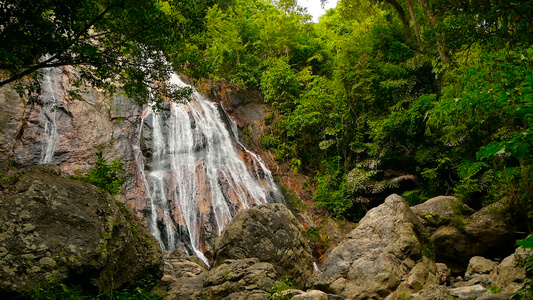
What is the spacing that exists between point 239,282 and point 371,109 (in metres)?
11.6

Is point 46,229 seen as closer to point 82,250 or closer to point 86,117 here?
point 82,250

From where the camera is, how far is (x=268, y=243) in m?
7.35

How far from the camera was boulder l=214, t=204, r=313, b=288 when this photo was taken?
7.08 metres

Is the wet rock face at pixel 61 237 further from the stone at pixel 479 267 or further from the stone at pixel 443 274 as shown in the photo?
the stone at pixel 479 267

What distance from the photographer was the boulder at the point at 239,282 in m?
4.80

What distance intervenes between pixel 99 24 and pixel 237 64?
46.5 feet

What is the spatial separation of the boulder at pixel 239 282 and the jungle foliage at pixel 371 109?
3.85 metres

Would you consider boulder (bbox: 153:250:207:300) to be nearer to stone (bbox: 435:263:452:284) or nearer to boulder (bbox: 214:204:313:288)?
boulder (bbox: 214:204:313:288)

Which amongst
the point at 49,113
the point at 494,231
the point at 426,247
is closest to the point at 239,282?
the point at 426,247

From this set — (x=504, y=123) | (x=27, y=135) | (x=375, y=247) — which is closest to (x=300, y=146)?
(x=504, y=123)

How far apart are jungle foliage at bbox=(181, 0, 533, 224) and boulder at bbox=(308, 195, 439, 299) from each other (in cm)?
214

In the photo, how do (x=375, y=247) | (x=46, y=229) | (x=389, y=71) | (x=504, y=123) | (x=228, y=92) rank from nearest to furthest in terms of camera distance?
(x=46, y=229) → (x=375, y=247) → (x=504, y=123) → (x=389, y=71) → (x=228, y=92)

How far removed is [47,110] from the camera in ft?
39.5

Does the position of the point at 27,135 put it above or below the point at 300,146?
above
